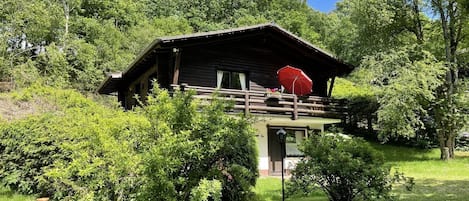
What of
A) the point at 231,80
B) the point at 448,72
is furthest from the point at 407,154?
Result: the point at 231,80

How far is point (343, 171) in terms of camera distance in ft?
23.8

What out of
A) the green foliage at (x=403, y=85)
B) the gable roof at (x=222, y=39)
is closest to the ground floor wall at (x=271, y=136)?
the green foliage at (x=403, y=85)

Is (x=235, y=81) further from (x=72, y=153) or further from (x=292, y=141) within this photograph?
(x=72, y=153)

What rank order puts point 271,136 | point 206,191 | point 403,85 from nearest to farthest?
point 206,191
point 271,136
point 403,85

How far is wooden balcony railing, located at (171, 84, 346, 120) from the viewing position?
14.5 m

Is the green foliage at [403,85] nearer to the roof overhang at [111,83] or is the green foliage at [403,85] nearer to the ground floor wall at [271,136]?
the ground floor wall at [271,136]

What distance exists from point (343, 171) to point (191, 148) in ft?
9.77

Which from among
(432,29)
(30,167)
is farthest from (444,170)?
(30,167)

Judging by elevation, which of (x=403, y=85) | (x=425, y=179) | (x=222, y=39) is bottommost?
(x=425, y=179)

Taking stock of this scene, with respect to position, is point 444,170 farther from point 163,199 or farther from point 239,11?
point 239,11

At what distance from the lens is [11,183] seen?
368 inches

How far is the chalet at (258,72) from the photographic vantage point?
48.1 ft

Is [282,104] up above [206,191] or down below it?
above

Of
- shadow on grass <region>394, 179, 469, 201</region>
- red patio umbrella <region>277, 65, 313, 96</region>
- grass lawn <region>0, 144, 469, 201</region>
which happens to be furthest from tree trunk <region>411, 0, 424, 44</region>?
shadow on grass <region>394, 179, 469, 201</region>
